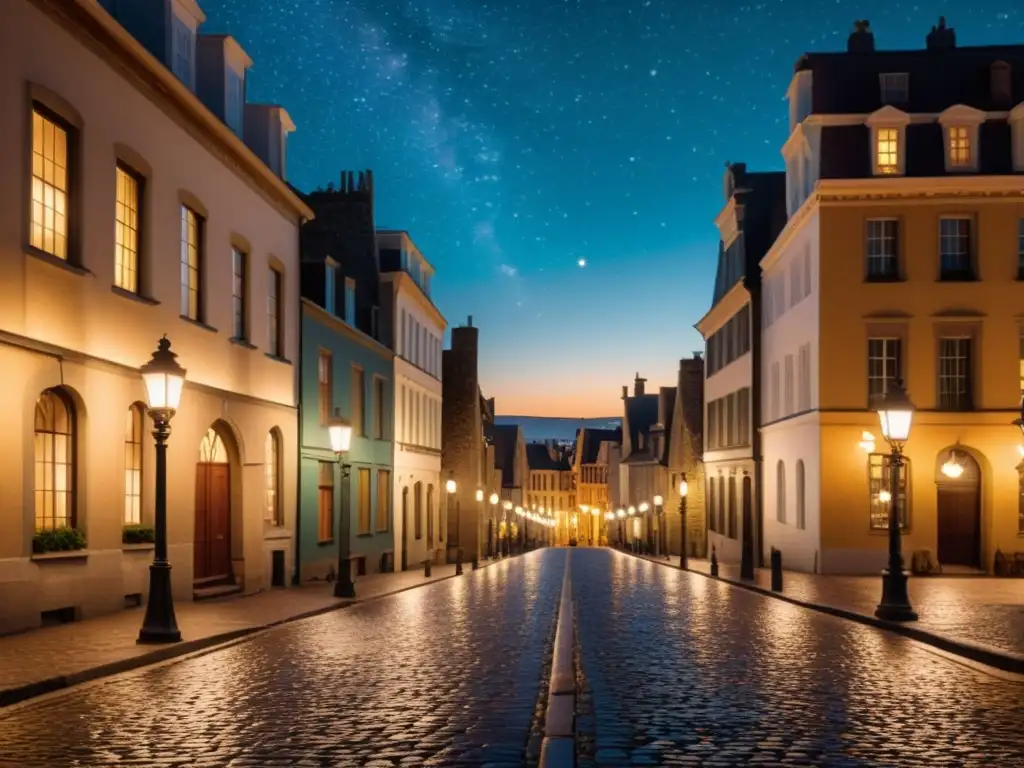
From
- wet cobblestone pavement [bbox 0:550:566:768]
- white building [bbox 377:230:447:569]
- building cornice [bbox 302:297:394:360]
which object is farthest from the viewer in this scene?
white building [bbox 377:230:447:569]

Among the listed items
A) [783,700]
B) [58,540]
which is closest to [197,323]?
[58,540]

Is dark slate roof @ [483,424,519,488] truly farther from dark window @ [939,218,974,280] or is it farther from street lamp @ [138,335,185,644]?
street lamp @ [138,335,185,644]

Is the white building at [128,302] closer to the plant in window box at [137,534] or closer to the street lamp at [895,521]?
the plant in window box at [137,534]

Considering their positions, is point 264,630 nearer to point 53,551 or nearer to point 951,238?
point 53,551

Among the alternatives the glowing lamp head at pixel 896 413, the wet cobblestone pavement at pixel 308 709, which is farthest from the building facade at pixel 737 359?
the wet cobblestone pavement at pixel 308 709

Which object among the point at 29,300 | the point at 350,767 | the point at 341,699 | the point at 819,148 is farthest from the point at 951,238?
Result: the point at 350,767

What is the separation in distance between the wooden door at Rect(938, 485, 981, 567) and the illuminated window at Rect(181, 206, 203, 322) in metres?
21.2

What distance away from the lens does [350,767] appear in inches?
315

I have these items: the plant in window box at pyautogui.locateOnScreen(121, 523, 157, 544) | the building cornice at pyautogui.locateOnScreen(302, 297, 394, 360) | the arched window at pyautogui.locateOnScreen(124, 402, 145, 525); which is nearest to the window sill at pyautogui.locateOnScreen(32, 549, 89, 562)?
the plant in window box at pyautogui.locateOnScreen(121, 523, 157, 544)

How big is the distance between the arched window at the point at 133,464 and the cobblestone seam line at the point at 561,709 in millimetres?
7522

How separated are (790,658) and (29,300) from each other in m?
10.4

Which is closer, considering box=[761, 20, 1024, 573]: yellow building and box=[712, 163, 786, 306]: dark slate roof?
box=[761, 20, 1024, 573]: yellow building

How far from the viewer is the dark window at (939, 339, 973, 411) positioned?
34969 millimetres

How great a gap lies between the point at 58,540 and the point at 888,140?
26.0 metres
